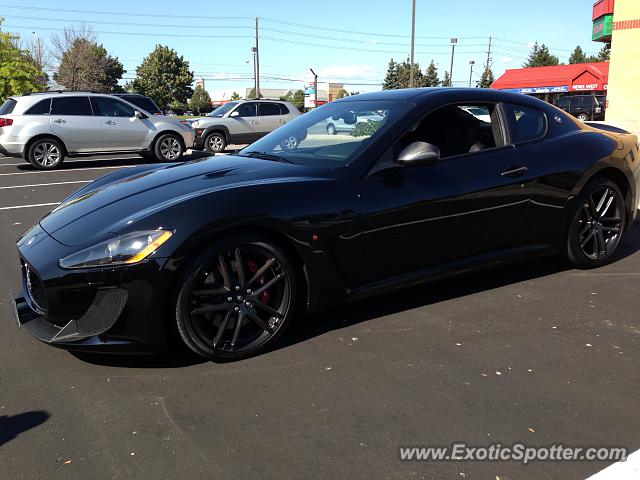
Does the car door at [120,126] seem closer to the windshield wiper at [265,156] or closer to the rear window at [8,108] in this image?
the rear window at [8,108]

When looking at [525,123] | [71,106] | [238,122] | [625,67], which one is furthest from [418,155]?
[238,122]

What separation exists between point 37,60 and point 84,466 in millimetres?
49742

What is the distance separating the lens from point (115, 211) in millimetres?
3074

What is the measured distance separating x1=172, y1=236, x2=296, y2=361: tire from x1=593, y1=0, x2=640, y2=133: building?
41.4ft

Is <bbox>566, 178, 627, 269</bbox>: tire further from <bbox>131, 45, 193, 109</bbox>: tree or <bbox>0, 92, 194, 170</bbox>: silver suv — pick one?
<bbox>131, 45, 193, 109</bbox>: tree

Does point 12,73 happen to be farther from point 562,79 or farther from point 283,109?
point 562,79

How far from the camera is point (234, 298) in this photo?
300cm

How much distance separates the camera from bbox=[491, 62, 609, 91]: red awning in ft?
159

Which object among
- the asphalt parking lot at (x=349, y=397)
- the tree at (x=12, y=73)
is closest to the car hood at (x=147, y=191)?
the asphalt parking lot at (x=349, y=397)

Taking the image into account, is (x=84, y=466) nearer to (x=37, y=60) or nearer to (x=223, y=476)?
(x=223, y=476)

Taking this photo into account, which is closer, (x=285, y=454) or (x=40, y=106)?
(x=285, y=454)

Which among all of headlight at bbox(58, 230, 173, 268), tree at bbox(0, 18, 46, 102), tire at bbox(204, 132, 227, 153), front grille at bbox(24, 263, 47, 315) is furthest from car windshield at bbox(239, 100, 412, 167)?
tree at bbox(0, 18, 46, 102)

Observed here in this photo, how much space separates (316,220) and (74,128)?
445 inches

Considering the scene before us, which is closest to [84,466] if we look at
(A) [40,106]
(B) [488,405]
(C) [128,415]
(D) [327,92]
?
(C) [128,415]
